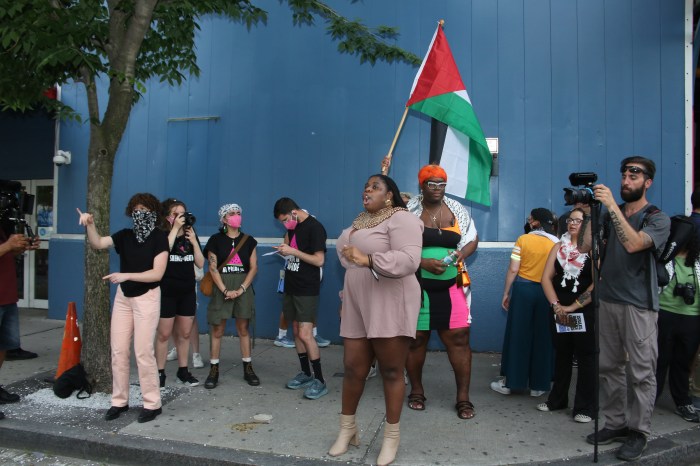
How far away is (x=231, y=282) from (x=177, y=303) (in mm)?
547

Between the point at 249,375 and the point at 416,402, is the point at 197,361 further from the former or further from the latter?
the point at 416,402

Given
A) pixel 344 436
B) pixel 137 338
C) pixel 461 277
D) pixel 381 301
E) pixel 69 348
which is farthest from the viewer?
pixel 69 348

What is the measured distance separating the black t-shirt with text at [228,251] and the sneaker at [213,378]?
0.94m

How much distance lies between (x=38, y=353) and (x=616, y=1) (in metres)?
8.19

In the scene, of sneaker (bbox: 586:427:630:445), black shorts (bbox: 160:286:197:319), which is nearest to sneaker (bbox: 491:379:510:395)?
sneaker (bbox: 586:427:630:445)

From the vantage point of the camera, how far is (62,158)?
8.55 metres

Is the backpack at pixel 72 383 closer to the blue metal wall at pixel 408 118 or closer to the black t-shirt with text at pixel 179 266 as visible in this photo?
the black t-shirt with text at pixel 179 266

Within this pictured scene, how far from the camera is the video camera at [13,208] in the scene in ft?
16.6

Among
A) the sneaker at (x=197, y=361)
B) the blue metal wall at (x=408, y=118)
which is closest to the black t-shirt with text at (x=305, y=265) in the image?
the sneaker at (x=197, y=361)

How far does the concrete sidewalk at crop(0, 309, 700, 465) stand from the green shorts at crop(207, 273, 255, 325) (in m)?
0.67

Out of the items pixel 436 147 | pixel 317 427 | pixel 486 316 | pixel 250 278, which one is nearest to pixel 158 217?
pixel 250 278

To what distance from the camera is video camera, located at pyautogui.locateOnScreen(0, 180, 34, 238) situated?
5047 mm

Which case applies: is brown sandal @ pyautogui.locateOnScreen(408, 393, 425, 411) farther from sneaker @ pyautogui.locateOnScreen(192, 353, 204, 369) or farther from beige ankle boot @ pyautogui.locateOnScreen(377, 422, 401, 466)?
sneaker @ pyautogui.locateOnScreen(192, 353, 204, 369)

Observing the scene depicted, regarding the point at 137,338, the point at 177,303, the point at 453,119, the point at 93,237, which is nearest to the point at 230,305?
the point at 177,303
